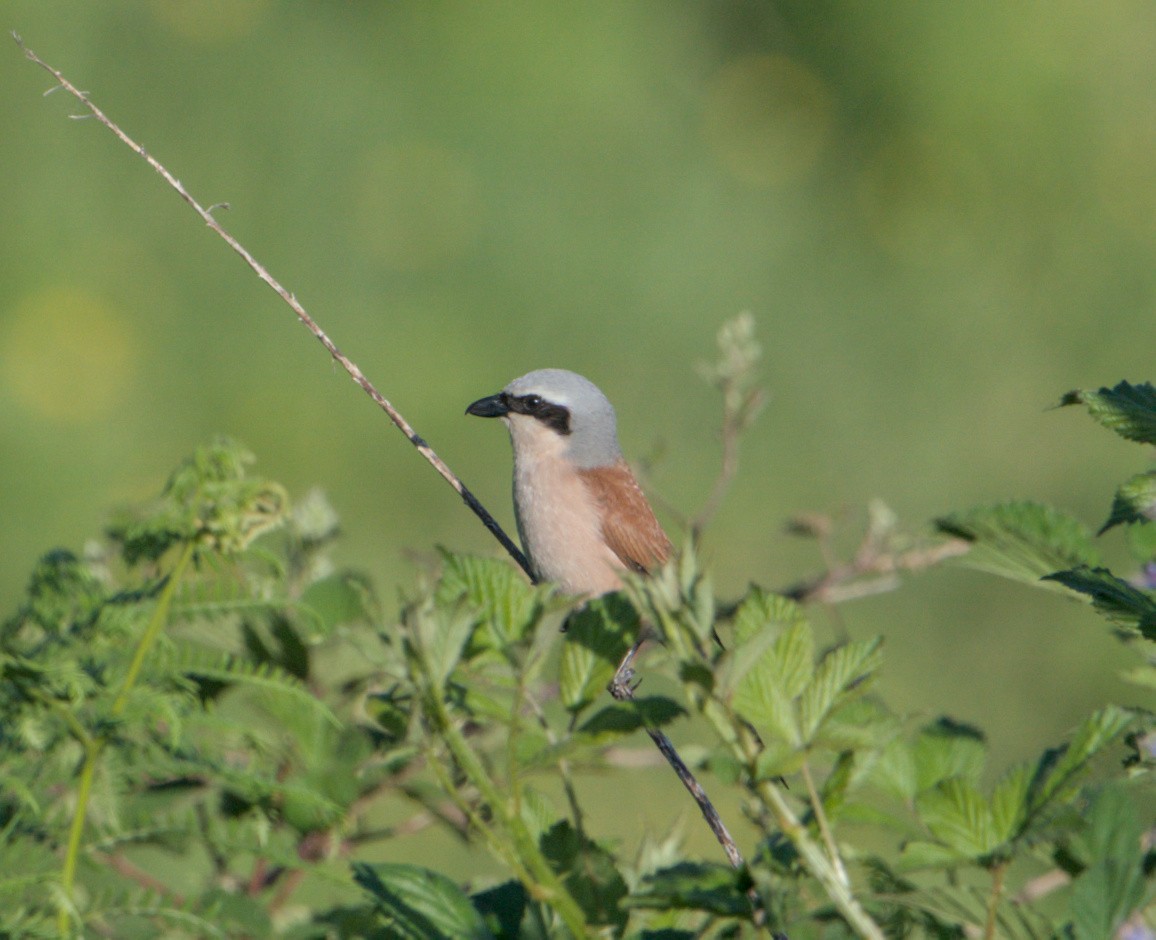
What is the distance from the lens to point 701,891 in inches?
41.2

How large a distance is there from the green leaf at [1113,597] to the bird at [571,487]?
8.78 feet

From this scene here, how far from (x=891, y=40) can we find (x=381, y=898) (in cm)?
874

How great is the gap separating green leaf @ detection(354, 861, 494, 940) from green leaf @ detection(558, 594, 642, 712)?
230mm

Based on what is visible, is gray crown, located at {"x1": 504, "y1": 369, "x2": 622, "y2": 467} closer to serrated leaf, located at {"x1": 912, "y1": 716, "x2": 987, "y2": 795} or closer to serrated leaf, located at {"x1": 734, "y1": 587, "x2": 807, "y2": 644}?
serrated leaf, located at {"x1": 912, "y1": 716, "x2": 987, "y2": 795}

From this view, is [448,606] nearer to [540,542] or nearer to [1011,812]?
[1011,812]

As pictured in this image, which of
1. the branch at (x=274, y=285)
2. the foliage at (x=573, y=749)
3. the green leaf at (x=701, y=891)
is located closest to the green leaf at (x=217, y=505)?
the foliage at (x=573, y=749)

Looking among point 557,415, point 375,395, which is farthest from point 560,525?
point 375,395

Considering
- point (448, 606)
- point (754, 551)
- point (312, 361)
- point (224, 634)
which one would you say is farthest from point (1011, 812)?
point (312, 361)

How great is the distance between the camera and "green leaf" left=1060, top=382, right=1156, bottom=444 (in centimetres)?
132

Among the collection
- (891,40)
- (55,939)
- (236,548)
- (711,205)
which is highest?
(891,40)

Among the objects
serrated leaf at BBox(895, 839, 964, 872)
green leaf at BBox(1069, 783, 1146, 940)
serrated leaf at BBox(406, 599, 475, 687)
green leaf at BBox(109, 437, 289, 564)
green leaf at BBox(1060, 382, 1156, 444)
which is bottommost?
green leaf at BBox(1069, 783, 1146, 940)

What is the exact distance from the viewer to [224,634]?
2447 mm

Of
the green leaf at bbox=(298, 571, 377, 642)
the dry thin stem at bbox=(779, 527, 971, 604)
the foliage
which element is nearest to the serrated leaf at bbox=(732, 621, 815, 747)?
the foliage

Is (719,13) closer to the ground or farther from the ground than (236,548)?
farther from the ground
